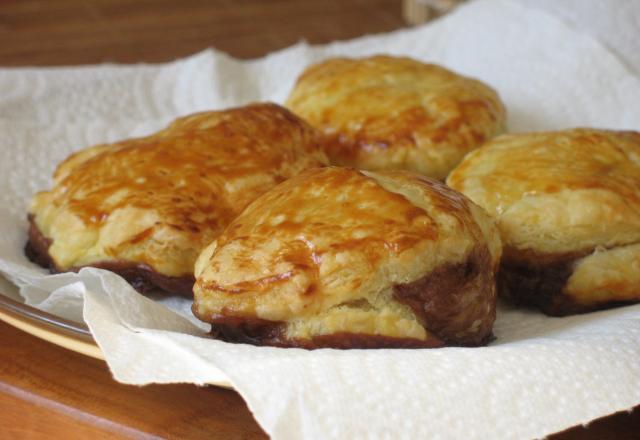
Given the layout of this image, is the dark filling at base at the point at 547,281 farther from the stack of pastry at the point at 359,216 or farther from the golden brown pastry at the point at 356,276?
the golden brown pastry at the point at 356,276

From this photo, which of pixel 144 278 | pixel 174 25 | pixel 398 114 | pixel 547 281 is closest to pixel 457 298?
pixel 547 281

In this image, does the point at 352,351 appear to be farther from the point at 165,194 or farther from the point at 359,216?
the point at 165,194

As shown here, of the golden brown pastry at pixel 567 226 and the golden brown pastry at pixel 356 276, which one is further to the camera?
the golden brown pastry at pixel 567 226

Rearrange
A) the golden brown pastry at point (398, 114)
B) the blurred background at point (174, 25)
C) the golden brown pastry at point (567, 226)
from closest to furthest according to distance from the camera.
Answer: the golden brown pastry at point (567, 226) → the golden brown pastry at point (398, 114) → the blurred background at point (174, 25)

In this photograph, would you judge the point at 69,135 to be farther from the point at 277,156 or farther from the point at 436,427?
the point at 436,427

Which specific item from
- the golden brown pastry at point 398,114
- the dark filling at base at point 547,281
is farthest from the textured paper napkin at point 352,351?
the golden brown pastry at point 398,114

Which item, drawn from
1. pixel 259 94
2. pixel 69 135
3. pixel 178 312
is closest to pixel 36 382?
pixel 178 312

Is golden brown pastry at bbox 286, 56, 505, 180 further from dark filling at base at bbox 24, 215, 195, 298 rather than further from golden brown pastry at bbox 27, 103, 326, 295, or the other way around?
dark filling at base at bbox 24, 215, 195, 298

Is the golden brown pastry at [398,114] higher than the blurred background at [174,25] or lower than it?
higher
